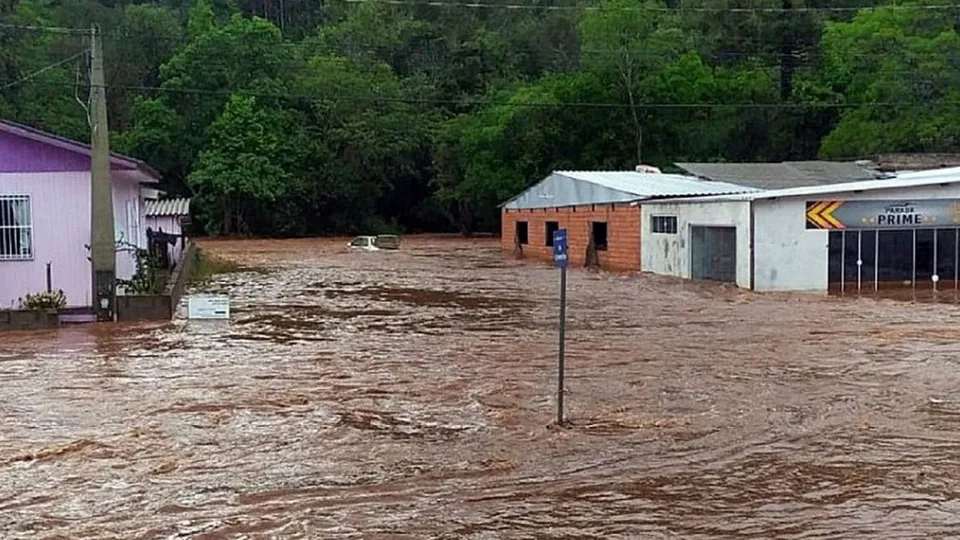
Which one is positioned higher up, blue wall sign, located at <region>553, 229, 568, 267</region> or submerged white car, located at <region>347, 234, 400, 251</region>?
blue wall sign, located at <region>553, 229, 568, 267</region>

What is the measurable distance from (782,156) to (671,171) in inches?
290

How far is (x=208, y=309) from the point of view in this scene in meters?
22.4

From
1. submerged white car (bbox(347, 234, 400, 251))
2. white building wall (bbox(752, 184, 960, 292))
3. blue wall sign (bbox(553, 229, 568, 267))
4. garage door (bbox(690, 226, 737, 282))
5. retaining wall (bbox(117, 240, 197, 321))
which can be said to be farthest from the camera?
submerged white car (bbox(347, 234, 400, 251))

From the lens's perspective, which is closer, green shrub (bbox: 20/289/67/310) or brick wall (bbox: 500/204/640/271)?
green shrub (bbox: 20/289/67/310)

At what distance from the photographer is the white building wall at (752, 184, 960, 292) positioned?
29125mm

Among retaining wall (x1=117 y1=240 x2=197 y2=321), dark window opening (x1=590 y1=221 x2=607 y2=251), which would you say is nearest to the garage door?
dark window opening (x1=590 y1=221 x2=607 y2=251)

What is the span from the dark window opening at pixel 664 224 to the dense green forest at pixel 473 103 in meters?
23.9

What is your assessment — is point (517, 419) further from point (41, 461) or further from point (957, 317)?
point (957, 317)

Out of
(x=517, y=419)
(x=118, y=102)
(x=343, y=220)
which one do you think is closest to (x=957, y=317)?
(x=517, y=419)

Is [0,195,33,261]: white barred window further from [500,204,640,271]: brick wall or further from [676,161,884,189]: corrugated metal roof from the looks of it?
[676,161,884,189]: corrugated metal roof

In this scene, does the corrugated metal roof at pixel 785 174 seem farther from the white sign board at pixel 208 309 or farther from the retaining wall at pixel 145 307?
the retaining wall at pixel 145 307

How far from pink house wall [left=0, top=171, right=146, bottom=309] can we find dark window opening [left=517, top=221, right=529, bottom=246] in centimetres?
3135

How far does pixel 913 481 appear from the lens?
9430 mm

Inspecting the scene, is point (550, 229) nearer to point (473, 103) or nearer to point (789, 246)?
point (789, 246)
